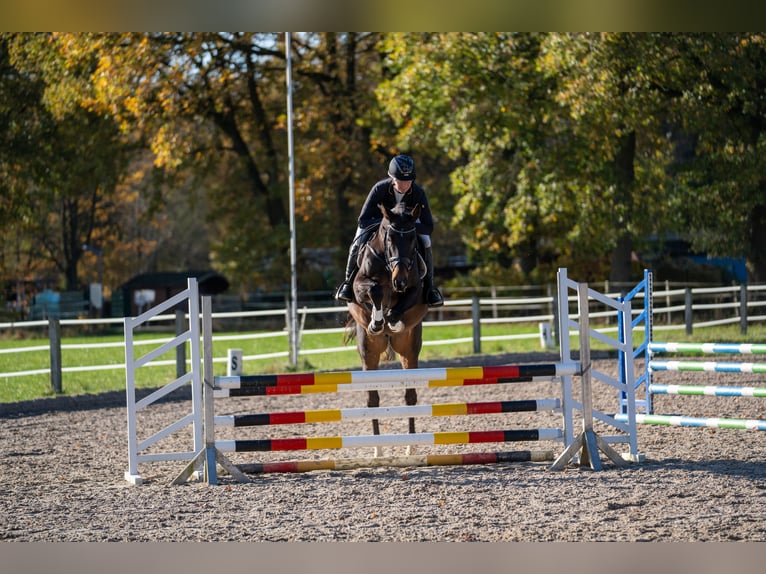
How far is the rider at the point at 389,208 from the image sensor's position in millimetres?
7444

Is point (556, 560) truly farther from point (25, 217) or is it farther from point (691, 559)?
point (25, 217)

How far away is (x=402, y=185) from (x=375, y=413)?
5.72 feet

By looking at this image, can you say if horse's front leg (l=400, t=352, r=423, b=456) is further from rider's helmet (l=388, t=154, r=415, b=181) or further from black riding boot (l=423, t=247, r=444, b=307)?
rider's helmet (l=388, t=154, r=415, b=181)

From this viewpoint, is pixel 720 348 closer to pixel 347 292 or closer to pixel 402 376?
pixel 402 376

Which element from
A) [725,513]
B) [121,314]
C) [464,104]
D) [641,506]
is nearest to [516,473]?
[641,506]

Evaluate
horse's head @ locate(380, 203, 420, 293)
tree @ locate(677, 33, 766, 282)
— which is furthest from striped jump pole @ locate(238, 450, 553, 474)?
tree @ locate(677, 33, 766, 282)

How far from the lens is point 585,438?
731cm

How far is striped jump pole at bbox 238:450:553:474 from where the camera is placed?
277 inches

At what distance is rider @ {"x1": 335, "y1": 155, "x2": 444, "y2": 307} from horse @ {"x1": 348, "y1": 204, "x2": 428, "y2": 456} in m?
0.10

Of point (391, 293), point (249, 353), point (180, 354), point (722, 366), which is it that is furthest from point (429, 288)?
point (249, 353)

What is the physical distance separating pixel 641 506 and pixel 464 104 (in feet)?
54.6

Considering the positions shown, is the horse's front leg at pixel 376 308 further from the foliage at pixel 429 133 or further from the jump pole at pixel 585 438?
the foliage at pixel 429 133

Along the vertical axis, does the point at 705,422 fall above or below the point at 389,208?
below

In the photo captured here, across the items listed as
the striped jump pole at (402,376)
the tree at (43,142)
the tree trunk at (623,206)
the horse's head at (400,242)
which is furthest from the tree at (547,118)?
the striped jump pole at (402,376)
